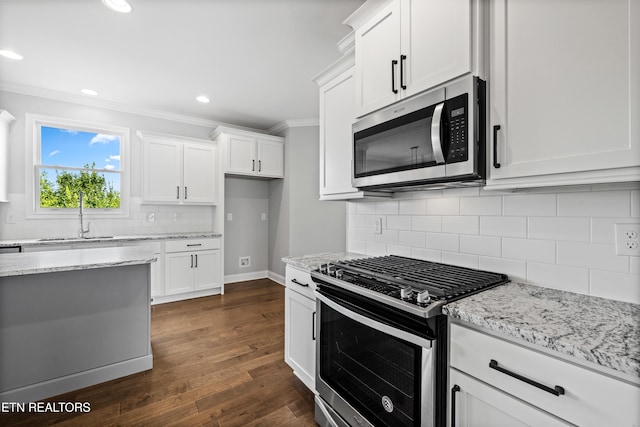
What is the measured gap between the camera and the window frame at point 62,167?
3408 mm

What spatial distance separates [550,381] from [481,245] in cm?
83

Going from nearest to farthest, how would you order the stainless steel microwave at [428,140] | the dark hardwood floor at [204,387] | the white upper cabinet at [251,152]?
the stainless steel microwave at [428,140] → the dark hardwood floor at [204,387] → the white upper cabinet at [251,152]

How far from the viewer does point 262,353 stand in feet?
8.11

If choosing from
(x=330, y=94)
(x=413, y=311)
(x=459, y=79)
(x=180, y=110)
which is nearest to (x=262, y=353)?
(x=413, y=311)

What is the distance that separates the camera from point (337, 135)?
2100 mm

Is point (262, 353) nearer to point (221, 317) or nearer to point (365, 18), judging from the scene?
point (221, 317)

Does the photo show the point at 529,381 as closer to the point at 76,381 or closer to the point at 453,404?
Answer: the point at 453,404

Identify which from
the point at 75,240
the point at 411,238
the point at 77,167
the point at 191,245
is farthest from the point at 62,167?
the point at 411,238

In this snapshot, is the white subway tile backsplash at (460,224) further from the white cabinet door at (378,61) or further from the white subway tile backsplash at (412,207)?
the white cabinet door at (378,61)

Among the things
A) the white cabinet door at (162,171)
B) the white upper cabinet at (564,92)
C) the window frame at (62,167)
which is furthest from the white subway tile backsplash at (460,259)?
the window frame at (62,167)

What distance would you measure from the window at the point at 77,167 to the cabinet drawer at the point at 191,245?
2.82ft

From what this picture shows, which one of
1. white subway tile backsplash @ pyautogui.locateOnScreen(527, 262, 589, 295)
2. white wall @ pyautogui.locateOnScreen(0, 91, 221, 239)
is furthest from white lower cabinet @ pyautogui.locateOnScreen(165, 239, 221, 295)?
white subway tile backsplash @ pyautogui.locateOnScreen(527, 262, 589, 295)

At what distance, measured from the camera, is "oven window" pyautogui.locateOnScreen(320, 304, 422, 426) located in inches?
43.9

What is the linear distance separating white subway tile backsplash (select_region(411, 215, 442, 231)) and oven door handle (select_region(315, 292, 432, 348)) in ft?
2.63
